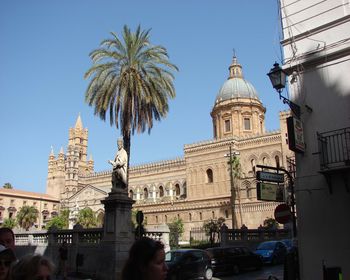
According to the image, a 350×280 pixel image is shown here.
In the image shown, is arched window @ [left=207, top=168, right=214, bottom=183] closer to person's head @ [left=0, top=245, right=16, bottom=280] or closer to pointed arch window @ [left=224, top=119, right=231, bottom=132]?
pointed arch window @ [left=224, top=119, right=231, bottom=132]

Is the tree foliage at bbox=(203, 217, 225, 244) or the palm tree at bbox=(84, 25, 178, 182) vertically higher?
the palm tree at bbox=(84, 25, 178, 182)

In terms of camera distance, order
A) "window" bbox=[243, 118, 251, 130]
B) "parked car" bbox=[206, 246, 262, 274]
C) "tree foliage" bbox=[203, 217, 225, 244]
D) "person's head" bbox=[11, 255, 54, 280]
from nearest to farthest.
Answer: "person's head" bbox=[11, 255, 54, 280] < "parked car" bbox=[206, 246, 262, 274] < "tree foliage" bbox=[203, 217, 225, 244] < "window" bbox=[243, 118, 251, 130]

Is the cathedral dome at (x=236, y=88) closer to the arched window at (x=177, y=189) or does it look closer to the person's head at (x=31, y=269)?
the arched window at (x=177, y=189)

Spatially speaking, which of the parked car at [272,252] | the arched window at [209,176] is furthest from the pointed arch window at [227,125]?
the parked car at [272,252]

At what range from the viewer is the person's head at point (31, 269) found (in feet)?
8.57

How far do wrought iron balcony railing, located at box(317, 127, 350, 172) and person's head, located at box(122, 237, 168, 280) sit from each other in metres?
6.68

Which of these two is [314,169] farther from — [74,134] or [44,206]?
[74,134]

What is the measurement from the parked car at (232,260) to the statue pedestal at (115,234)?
3921mm

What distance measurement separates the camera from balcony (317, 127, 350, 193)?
8688 mm

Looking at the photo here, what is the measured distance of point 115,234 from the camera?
16.3 m

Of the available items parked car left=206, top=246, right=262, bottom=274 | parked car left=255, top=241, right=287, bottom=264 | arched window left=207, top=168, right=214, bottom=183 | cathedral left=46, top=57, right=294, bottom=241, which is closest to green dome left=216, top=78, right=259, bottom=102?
cathedral left=46, top=57, right=294, bottom=241

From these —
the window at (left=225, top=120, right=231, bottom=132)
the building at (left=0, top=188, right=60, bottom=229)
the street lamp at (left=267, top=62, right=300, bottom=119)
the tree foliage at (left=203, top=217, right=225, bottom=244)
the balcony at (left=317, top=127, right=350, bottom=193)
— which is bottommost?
the tree foliage at (left=203, top=217, right=225, bottom=244)

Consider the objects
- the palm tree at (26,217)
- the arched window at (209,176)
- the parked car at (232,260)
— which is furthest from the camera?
the palm tree at (26,217)

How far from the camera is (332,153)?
29.8ft
